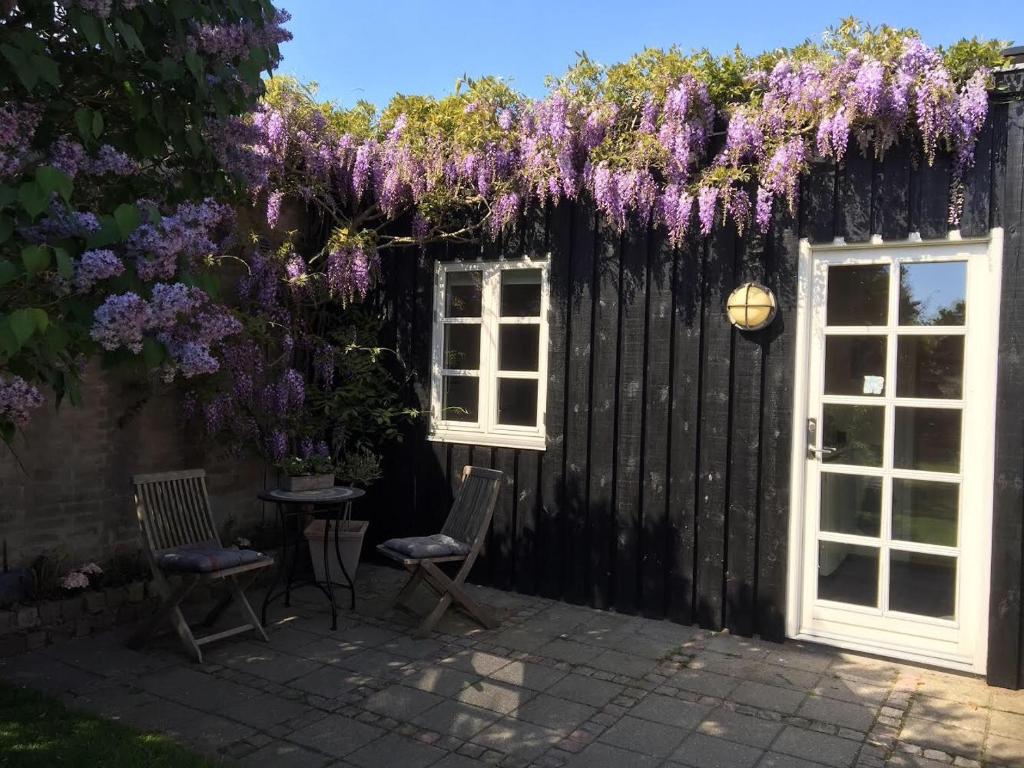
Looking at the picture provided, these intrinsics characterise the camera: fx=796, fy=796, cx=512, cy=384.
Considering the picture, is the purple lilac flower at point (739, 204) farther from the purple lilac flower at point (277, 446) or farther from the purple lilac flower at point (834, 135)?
the purple lilac flower at point (277, 446)

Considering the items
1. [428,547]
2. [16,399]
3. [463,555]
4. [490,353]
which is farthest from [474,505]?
[16,399]

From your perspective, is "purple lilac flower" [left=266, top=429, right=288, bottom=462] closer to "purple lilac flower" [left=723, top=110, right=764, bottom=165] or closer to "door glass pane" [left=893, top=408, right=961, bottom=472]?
"purple lilac flower" [left=723, top=110, right=764, bottom=165]

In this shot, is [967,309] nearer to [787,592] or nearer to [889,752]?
[787,592]

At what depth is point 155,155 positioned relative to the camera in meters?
2.81

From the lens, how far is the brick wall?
439 cm

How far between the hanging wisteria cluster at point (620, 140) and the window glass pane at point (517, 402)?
108 centimetres

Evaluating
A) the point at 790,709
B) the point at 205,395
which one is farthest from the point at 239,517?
the point at 790,709

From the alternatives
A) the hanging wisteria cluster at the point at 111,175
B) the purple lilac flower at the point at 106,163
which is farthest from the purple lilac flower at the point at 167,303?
the purple lilac flower at the point at 106,163

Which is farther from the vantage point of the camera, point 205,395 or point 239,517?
point 239,517

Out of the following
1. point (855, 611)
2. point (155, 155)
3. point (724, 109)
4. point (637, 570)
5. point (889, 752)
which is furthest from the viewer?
point (637, 570)

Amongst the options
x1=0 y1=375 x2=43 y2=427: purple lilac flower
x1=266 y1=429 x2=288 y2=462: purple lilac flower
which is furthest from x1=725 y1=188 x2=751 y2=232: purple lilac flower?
x1=0 y1=375 x2=43 y2=427: purple lilac flower

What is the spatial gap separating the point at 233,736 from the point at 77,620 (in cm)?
167

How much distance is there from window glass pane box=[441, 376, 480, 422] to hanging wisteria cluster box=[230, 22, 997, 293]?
1002 millimetres

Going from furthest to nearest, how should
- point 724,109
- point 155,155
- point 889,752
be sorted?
point 724,109 < point 889,752 < point 155,155
